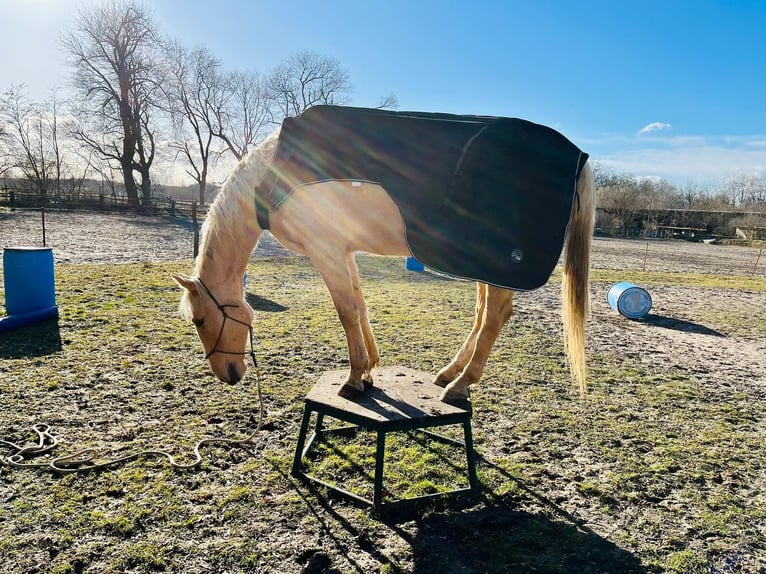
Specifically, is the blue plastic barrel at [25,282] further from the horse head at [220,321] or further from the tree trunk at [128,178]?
the tree trunk at [128,178]

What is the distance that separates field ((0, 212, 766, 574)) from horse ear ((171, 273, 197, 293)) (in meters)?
1.11

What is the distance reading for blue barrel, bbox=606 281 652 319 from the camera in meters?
7.38

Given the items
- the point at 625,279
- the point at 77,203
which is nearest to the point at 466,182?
the point at 625,279

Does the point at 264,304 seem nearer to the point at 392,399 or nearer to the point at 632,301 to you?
the point at 392,399

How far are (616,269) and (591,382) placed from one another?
11.6 meters

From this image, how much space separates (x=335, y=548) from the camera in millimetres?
2088

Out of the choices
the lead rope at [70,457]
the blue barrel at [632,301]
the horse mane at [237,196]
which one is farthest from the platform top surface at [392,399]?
the blue barrel at [632,301]

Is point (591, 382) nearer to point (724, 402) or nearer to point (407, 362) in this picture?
point (724, 402)

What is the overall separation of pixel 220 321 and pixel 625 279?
12.3m

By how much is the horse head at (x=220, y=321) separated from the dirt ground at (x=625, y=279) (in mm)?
4789

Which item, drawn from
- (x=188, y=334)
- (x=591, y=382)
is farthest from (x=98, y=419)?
(x=591, y=382)

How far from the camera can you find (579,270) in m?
2.72

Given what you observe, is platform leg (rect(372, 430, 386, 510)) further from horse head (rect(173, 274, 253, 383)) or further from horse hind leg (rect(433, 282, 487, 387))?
horse head (rect(173, 274, 253, 383))

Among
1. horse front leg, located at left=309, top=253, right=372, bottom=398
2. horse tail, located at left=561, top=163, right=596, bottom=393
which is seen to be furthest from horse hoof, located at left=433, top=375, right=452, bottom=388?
horse tail, located at left=561, top=163, right=596, bottom=393
